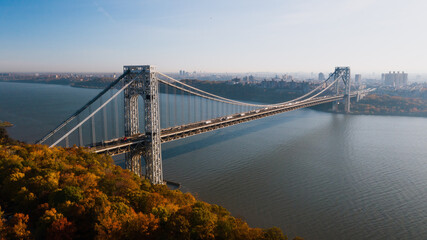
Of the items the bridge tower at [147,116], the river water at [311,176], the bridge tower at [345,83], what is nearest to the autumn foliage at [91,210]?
the bridge tower at [147,116]

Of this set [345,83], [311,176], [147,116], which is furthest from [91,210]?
[345,83]

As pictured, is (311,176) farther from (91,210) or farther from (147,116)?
(91,210)

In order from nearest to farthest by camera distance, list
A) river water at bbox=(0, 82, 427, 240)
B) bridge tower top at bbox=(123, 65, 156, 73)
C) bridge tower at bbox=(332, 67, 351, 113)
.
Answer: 1. river water at bbox=(0, 82, 427, 240)
2. bridge tower top at bbox=(123, 65, 156, 73)
3. bridge tower at bbox=(332, 67, 351, 113)

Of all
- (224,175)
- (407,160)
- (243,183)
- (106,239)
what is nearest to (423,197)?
(407,160)

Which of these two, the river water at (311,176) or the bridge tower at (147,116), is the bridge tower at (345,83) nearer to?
the river water at (311,176)

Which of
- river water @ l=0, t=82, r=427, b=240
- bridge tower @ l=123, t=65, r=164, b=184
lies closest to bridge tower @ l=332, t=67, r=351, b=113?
river water @ l=0, t=82, r=427, b=240

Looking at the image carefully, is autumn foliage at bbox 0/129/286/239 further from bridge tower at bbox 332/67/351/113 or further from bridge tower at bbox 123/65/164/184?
bridge tower at bbox 332/67/351/113
